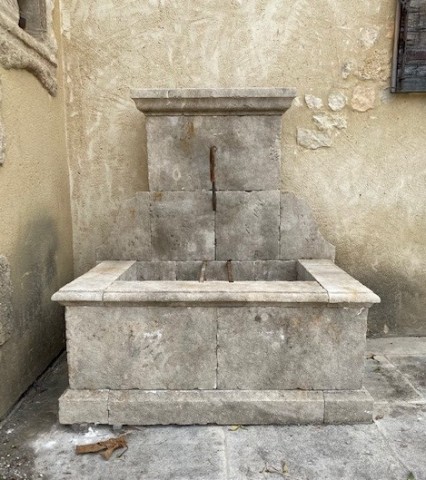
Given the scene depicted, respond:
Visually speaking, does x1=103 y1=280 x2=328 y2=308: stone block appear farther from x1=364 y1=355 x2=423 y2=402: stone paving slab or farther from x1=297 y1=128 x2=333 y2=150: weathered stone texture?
x1=297 y1=128 x2=333 y2=150: weathered stone texture

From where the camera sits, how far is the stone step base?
2.16 meters

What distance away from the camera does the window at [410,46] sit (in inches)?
120

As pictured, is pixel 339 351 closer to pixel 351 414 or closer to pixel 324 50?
pixel 351 414

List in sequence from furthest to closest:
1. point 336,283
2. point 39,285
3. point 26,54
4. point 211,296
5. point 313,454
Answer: point 39,285
point 26,54
point 336,283
point 211,296
point 313,454

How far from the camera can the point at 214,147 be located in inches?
117

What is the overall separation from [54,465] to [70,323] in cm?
68

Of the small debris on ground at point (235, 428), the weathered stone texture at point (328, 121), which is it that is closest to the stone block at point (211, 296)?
the small debris on ground at point (235, 428)

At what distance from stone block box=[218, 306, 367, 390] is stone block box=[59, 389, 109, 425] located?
662mm

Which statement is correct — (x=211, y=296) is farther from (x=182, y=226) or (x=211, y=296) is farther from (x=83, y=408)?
(x=182, y=226)

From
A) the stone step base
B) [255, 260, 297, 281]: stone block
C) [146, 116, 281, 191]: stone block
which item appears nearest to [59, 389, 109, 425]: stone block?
the stone step base

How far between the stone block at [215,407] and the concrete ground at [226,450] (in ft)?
0.15

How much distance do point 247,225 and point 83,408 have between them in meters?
1.71

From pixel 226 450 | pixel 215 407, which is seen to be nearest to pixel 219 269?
pixel 215 407

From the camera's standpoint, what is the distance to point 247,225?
3076 millimetres
